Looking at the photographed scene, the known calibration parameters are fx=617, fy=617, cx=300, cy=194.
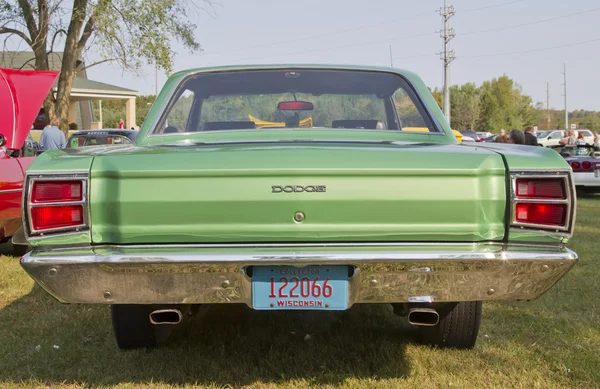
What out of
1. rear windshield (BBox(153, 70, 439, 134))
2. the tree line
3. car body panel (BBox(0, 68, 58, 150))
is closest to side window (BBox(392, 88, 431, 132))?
rear windshield (BBox(153, 70, 439, 134))

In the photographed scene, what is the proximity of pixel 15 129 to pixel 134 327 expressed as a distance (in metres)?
3.57

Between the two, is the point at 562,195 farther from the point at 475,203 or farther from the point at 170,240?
the point at 170,240

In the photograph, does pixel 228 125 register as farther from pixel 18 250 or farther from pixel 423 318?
pixel 18 250

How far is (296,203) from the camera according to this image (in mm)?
2473

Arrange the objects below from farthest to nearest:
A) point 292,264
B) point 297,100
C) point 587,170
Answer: point 587,170
point 297,100
point 292,264

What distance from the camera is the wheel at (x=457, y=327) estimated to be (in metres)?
3.35

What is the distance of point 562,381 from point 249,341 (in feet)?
5.63

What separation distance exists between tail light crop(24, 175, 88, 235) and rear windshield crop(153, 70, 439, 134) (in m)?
1.17

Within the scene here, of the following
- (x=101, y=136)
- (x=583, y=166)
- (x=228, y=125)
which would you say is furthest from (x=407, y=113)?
(x=583, y=166)

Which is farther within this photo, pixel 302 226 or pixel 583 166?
pixel 583 166

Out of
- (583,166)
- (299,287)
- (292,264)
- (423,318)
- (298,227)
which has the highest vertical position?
(298,227)

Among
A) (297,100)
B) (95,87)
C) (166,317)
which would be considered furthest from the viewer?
(95,87)

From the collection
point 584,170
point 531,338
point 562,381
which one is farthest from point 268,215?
point 584,170

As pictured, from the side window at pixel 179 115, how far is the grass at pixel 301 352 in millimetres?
1254
